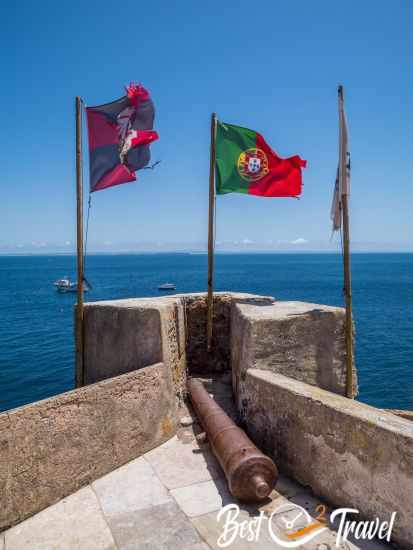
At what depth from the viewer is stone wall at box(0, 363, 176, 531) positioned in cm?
399

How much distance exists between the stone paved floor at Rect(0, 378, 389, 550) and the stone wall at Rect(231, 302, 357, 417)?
1.56m

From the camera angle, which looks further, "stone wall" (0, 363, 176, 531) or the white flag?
the white flag

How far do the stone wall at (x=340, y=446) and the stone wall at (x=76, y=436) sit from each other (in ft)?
5.08

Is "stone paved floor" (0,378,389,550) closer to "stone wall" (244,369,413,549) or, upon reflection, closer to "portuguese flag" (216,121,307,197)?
"stone wall" (244,369,413,549)

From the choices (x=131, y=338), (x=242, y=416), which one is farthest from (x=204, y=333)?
(x=242, y=416)

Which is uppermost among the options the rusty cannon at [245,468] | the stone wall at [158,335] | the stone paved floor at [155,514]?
the stone wall at [158,335]

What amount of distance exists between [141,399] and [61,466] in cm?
130

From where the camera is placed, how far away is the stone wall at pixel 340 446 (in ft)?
11.5

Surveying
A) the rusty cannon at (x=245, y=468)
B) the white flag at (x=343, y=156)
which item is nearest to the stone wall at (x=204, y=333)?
the white flag at (x=343, y=156)

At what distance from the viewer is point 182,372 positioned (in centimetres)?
745

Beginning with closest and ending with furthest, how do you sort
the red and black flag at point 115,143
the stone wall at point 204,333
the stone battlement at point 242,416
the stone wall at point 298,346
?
the stone battlement at point 242,416 < the stone wall at point 298,346 < the red and black flag at point 115,143 < the stone wall at point 204,333

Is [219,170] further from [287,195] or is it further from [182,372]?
[182,372]

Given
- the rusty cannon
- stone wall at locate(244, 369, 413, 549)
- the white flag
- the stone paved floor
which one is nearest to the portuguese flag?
the white flag

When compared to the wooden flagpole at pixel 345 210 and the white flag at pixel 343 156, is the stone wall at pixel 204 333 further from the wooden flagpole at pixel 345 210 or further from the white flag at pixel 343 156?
the white flag at pixel 343 156
